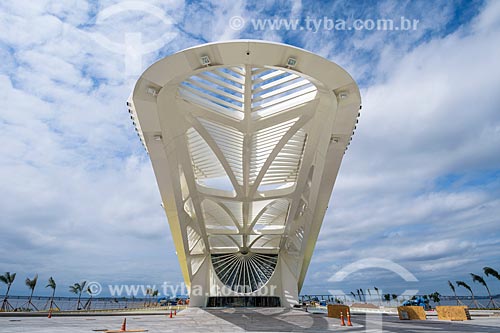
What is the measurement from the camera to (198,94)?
1752 centimetres

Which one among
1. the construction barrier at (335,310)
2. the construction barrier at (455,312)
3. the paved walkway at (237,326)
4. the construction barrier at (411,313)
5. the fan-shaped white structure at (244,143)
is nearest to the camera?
the paved walkway at (237,326)

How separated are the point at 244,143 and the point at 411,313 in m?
13.2

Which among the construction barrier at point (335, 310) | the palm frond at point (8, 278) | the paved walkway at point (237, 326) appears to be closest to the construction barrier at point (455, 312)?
the paved walkway at point (237, 326)

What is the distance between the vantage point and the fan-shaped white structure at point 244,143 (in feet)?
46.9

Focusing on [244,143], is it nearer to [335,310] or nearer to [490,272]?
[335,310]

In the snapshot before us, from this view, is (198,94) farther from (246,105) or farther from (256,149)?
(256,149)

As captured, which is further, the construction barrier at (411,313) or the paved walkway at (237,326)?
the construction barrier at (411,313)

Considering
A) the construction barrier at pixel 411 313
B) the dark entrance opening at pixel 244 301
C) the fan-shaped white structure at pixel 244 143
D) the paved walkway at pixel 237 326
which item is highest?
the fan-shaped white structure at pixel 244 143

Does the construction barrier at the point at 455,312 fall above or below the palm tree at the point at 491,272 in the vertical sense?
below

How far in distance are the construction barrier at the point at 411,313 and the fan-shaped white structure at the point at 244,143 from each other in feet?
28.6

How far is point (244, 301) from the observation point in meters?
37.4

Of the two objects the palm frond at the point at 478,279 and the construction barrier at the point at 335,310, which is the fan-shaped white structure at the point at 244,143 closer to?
the construction barrier at the point at 335,310

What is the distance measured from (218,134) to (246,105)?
13.9 feet

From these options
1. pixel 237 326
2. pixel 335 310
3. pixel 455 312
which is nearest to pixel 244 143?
pixel 335 310
